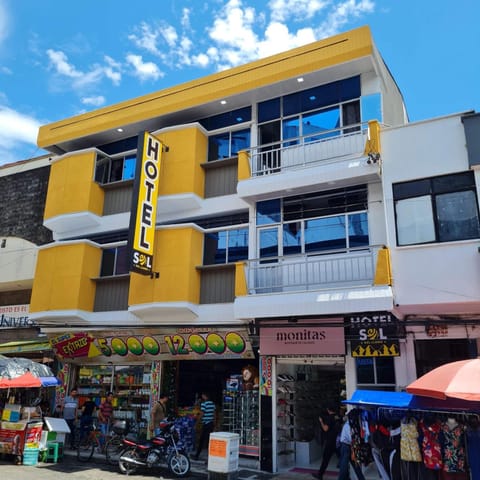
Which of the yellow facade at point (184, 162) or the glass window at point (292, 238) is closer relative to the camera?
the glass window at point (292, 238)

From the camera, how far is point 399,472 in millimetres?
8289

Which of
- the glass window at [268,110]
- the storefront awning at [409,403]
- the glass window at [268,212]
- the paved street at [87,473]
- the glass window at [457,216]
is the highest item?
the glass window at [268,110]

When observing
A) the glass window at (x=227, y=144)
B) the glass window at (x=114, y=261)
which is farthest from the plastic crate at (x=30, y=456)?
the glass window at (x=227, y=144)

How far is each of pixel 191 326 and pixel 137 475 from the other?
162 inches

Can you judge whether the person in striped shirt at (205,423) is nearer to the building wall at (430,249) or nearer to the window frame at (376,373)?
the window frame at (376,373)

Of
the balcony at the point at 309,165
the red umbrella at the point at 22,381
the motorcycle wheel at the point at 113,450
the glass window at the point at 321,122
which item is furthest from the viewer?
the glass window at the point at 321,122

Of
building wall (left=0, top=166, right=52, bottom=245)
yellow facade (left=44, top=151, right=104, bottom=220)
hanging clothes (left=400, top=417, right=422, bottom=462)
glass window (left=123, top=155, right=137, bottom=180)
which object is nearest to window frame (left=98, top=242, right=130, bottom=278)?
yellow facade (left=44, top=151, right=104, bottom=220)

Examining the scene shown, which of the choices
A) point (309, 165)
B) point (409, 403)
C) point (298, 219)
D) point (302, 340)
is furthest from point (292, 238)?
point (409, 403)

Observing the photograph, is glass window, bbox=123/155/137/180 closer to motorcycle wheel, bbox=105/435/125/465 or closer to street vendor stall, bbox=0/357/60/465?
street vendor stall, bbox=0/357/60/465

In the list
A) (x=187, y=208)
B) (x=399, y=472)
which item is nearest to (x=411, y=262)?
(x=399, y=472)

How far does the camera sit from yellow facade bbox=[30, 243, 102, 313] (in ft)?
50.2

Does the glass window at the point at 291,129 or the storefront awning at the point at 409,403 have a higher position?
the glass window at the point at 291,129

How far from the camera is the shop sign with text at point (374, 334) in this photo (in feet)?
36.9

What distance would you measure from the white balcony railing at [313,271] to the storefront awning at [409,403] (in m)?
3.35
